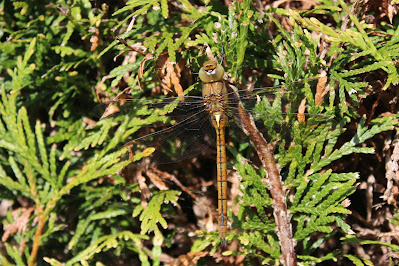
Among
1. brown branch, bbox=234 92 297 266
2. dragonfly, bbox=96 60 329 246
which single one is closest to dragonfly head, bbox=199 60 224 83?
dragonfly, bbox=96 60 329 246

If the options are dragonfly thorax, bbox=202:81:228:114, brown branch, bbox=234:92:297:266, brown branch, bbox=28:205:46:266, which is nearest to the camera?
brown branch, bbox=234:92:297:266

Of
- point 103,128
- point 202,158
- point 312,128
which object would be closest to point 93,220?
point 103,128

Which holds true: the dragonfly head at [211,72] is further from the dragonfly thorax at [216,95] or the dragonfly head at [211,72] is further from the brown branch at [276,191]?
the brown branch at [276,191]

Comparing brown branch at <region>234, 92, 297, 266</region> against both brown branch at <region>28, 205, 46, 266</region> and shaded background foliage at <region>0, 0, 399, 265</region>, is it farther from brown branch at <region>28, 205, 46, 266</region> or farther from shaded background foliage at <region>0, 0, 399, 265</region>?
brown branch at <region>28, 205, 46, 266</region>

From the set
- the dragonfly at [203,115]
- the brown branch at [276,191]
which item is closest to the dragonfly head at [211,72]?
the dragonfly at [203,115]

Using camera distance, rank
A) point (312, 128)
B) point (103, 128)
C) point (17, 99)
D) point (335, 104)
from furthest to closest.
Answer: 1. point (17, 99)
2. point (103, 128)
3. point (335, 104)
4. point (312, 128)

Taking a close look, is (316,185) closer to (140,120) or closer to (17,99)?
(140,120)
